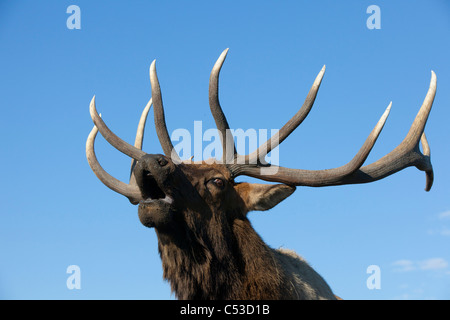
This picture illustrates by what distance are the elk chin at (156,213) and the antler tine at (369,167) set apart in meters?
1.12

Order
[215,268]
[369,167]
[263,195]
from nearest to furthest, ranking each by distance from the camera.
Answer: [215,268]
[263,195]
[369,167]

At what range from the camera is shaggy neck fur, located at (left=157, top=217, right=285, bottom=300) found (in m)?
5.63

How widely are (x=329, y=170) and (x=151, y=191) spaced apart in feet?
6.55

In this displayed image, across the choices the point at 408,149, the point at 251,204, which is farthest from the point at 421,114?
the point at 251,204

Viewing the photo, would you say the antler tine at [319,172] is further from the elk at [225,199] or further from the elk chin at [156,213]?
the elk chin at [156,213]

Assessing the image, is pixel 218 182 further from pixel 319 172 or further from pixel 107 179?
pixel 107 179

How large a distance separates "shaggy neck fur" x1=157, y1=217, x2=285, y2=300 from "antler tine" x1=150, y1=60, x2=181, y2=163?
48.1 inches

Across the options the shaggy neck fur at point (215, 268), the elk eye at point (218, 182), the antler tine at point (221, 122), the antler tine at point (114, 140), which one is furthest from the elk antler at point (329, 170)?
the antler tine at point (114, 140)

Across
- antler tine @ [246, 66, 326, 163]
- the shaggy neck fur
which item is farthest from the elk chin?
antler tine @ [246, 66, 326, 163]

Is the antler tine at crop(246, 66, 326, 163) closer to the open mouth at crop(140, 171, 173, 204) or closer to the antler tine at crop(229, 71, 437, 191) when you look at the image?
the antler tine at crop(229, 71, 437, 191)

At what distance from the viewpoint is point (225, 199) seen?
5.94 m

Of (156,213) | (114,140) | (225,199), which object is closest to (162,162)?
(156,213)

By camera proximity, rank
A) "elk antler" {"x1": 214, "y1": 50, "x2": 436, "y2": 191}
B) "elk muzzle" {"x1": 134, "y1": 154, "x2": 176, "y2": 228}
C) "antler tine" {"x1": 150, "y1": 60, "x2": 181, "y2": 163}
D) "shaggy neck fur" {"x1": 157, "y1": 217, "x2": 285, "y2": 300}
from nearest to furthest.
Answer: "elk muzzle" {"x1": 134, "y1": 154, "x2": 176, "y2": 228}
"shaggy neck fur" {"x1": 157, "y1": 217, "x2": 285, "y2": 300}
"elk antler" {"x1": 214, "y1": 50, "x2": 436, "y2": 191}
"antler tine" {"x1": 150, "y1": 60, "x2": 181, "y2": 163}
